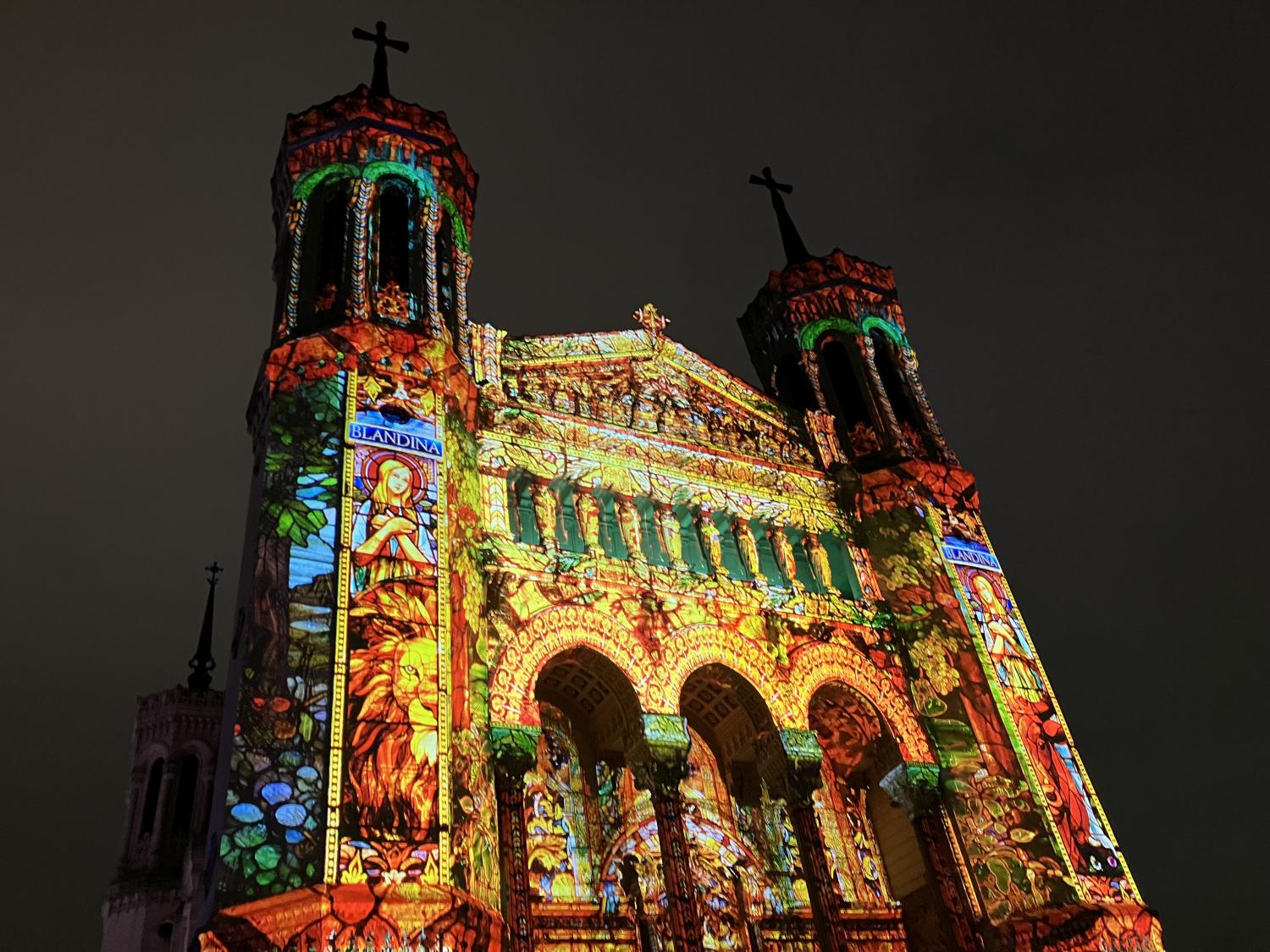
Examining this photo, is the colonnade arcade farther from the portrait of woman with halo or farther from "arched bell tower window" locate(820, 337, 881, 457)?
"arched bell tower window" locate(820, 337, 881, 457)

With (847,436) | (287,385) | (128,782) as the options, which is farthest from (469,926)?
(128,782)

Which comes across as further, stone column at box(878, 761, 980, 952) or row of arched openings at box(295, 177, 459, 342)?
row of arched openings at box(295, 177, 459, 342)

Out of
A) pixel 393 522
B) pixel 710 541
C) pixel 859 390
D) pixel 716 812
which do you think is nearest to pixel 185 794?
pixel 716 812

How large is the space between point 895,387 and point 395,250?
37.4ft

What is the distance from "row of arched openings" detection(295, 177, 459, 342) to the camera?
16484mm

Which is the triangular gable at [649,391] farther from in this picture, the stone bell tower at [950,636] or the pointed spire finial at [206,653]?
the pointed spire finial at [206,653]

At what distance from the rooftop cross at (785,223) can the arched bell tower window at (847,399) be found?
3560 mm

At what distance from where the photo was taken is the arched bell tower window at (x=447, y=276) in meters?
17.5

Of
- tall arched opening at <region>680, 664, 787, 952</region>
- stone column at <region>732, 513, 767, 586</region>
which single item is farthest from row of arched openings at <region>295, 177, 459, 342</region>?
tall arched opening at <region>680, 664, 787, 952</region>

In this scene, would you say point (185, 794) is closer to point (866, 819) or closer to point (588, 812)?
point (588, 812)

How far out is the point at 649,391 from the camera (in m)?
20.0

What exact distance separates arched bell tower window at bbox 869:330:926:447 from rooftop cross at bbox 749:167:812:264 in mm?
3727

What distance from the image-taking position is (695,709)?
58.4ft

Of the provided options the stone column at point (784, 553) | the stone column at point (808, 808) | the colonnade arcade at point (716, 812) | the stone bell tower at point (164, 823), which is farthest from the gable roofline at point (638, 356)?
the stone bell tower at point (164, 823)
